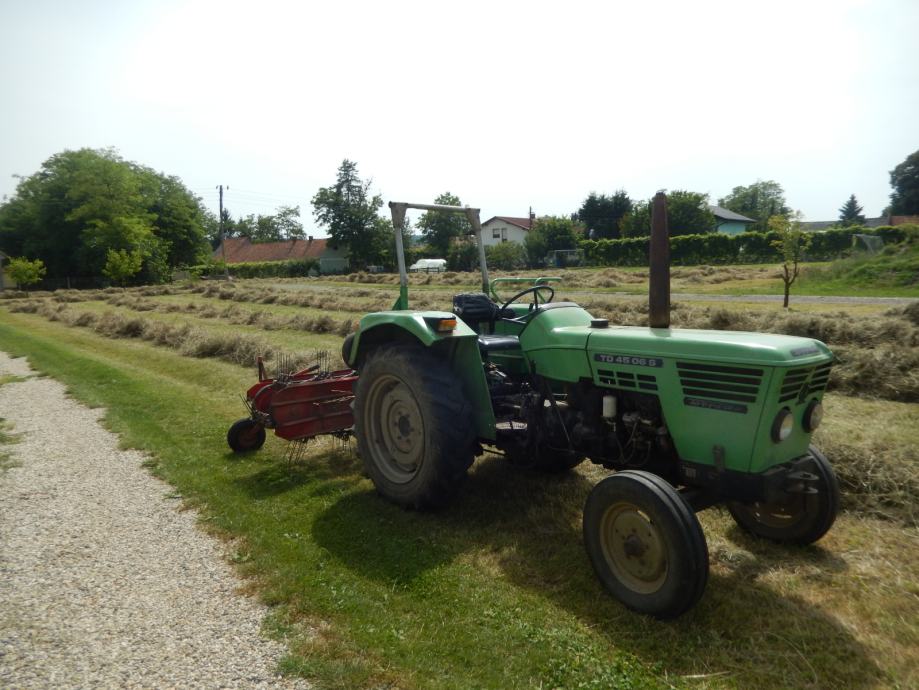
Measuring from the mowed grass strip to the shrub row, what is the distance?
38851 millimetres

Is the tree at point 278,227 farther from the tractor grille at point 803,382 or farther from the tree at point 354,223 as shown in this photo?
the tractor grille at point 803,382

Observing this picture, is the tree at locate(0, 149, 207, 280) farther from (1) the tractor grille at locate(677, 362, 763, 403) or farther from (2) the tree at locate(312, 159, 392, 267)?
(1) the tractor grille at locate(677, 362, 763, 403)

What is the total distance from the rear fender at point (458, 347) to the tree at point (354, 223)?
2392 inches

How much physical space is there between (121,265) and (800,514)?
4896cm

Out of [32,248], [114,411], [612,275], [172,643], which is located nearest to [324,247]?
[32,248]

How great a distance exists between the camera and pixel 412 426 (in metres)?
4.59

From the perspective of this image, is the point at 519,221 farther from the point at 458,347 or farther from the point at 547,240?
the point at 458,347

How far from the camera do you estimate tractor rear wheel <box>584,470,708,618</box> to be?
2957 mm

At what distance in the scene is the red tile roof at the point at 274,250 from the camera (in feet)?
241

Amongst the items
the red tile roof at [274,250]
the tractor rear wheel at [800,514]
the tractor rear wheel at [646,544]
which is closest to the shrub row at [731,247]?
the red tile roof at [274,250]

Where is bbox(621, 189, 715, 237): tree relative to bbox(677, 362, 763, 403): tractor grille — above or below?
above

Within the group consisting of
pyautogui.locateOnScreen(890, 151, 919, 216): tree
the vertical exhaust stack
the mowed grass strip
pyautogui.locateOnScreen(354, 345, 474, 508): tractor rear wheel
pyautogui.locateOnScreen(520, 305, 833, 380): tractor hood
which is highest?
pyautogui.locateOnScreen(890, 151, 919, 216): tree

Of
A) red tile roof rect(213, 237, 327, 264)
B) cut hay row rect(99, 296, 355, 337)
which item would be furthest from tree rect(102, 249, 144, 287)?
red tile roof rect(213, 237, 327, 264)

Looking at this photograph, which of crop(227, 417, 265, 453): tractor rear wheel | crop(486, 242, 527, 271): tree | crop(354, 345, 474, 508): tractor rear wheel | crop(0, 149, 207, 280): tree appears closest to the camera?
crop(354, 345, 474, 508): tractor rear wheel
